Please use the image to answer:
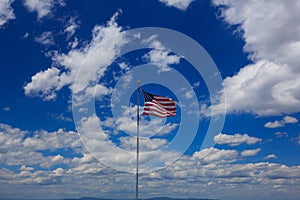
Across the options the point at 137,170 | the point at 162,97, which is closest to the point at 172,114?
the point at 162,97

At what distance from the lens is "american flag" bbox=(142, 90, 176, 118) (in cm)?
5250

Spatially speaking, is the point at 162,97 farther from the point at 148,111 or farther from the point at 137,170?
the point at 137,170

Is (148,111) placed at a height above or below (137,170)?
above

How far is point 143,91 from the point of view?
53.3 m

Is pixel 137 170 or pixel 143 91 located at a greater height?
pixel 143 91

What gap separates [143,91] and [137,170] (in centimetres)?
961

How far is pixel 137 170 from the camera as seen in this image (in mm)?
50625

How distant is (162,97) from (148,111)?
270 centimetres

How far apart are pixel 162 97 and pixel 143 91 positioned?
2.46 metres

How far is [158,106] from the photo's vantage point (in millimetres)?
53062

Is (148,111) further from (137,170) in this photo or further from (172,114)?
(137,170)

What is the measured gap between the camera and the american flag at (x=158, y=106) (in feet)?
172

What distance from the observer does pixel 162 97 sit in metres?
53.6

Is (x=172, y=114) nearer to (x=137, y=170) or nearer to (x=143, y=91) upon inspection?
(x=143, y=91)
